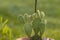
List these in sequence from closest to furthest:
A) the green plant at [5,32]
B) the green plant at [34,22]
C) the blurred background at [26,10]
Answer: the green plant at [34,22]
the green plant at [5,32]
the blurred background at [26,10]

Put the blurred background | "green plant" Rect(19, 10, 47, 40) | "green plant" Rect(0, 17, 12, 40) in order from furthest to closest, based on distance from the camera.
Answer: the blurred background < "green plant" Rect(0, 17, 12, 40) < "green plant" Rect(19, 10, 47, 40)

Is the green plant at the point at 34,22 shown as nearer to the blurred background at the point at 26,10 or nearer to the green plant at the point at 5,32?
the green plant at the point at 5,32

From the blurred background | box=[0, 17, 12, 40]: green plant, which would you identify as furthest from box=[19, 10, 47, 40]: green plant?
the blurred background

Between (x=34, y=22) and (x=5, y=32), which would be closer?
(x=34, y=22)

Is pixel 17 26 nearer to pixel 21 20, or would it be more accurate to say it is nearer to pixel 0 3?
pixel 0 3

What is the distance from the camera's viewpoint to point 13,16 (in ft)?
11.1

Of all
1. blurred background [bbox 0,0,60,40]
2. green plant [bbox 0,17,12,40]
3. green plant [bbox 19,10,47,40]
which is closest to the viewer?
green plant [bbox 19,10,47,40]

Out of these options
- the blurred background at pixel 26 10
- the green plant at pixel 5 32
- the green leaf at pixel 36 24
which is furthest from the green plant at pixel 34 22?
the blurred background at pixel 26 10

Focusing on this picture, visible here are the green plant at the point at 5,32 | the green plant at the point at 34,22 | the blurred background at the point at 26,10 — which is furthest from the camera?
the blurred background at the point at 26,10

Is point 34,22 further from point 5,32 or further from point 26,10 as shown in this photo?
point 26,10

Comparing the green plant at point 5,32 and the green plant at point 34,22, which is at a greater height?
the green plant at point 34,22

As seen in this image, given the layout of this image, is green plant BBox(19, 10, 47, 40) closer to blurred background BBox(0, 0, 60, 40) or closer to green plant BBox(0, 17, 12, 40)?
green plant BBox(0, 17, 12, 40)

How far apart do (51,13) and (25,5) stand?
0.56 m

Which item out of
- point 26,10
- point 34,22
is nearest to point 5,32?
point 34,22
